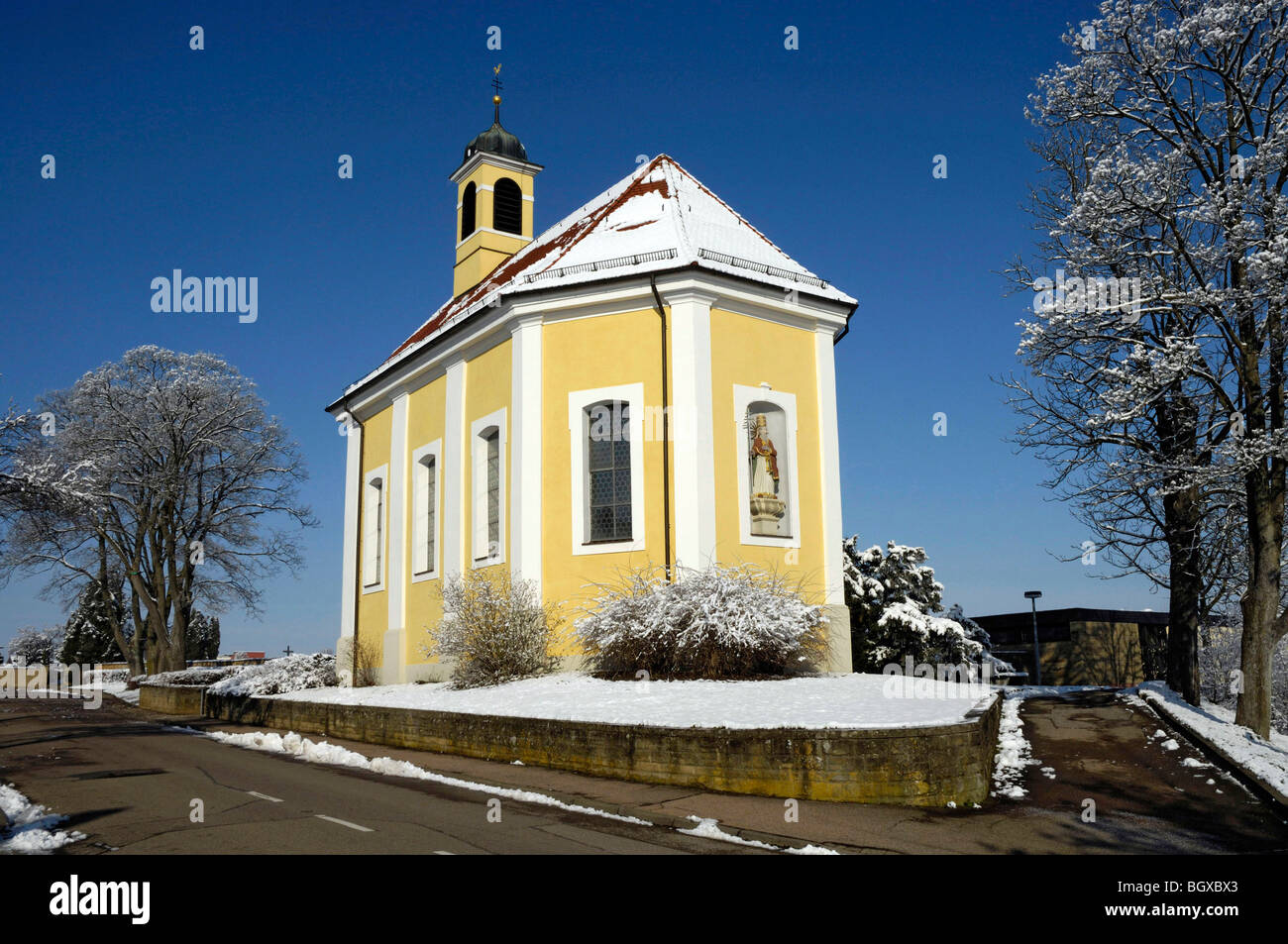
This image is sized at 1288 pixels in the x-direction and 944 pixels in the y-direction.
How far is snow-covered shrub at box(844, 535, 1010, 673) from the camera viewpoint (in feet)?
90.5

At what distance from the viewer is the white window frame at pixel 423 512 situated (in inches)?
883

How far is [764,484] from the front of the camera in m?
18.7

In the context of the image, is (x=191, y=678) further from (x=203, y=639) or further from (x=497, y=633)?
(x=203, y=639)

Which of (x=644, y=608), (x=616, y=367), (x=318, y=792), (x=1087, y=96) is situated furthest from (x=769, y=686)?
(x=1087, y=96)

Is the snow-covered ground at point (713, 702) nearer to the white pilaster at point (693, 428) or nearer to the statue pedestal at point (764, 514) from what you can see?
the white pilaster at point (693, 428)

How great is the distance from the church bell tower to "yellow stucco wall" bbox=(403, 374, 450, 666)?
5651 mm

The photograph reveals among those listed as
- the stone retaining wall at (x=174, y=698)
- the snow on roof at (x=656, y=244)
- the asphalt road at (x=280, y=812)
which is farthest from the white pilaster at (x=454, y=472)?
the stone retaining wall at (x=174, y=698)

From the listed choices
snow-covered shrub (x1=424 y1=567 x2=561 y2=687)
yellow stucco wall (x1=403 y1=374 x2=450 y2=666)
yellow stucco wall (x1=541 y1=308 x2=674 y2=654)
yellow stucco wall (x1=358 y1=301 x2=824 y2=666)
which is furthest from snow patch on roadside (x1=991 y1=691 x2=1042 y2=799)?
yellow stucco wall (x1=403 y1=374 x2=450 y2=666)

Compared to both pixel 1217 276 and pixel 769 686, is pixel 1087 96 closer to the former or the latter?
pixel 1217 276

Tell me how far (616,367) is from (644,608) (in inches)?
223

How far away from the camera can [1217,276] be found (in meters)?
15.0

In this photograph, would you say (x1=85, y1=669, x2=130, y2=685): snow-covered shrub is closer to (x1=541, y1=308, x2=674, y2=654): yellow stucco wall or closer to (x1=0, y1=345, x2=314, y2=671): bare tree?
(x1=0, y1=345, x2=314, y2=671): bare tree

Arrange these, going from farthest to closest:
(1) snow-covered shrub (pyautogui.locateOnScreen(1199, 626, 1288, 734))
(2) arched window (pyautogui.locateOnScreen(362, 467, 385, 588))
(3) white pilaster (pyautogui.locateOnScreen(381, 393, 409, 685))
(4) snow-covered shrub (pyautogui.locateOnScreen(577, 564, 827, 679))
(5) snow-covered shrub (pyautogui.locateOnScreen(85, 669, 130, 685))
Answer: (5) snow-covered shrub (pyautogui.locateOnScreen(85, 669, 130, 685)) < (1) snow-covered shrub (pyautogui.locateOnScreen(1199, 626, 1288, 734)) < (2) arched window (pyautogui.locateOnScreen(362, 467, 385, 588)) < (3) white pilaster (pyautogui.locateOnScreen(381, 393, 409, 685)) < (4) snow-covered shrub (pyautogui.locateOnScreen(577, 564, 827, 679))
